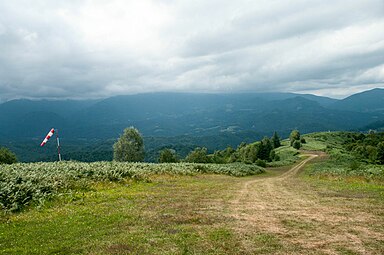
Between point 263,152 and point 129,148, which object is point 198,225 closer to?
point 129,148

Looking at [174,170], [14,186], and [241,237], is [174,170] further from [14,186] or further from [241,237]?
[241,237]

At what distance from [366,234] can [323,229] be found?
158 cm

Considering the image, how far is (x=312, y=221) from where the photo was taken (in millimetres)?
14312

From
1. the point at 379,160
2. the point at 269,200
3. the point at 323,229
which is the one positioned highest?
the point at 323,229

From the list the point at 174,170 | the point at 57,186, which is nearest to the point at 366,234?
the point at 57,186

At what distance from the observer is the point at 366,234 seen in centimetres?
1212

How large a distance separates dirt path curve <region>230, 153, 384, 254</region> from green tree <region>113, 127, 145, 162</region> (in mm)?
73481

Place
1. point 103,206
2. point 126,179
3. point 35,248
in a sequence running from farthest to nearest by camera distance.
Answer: point 126,179 < point 103,206 < point 35,248

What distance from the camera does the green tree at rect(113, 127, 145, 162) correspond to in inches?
3590

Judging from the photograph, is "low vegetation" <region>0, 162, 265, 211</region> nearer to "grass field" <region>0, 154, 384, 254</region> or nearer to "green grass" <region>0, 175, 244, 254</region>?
"grass field" <region>0, 154, 384, 254</region>

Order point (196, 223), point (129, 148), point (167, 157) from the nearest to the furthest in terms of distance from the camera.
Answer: point (196, 223) → point (129, 148) → point (167, 157)

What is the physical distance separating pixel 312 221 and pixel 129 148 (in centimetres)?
8061

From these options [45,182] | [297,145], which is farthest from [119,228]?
[297,145]

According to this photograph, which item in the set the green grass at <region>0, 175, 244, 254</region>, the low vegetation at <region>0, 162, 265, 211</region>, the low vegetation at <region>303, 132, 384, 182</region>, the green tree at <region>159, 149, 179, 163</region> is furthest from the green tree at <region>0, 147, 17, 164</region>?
the green grass at <region>0, 175, 244, 254</region>
